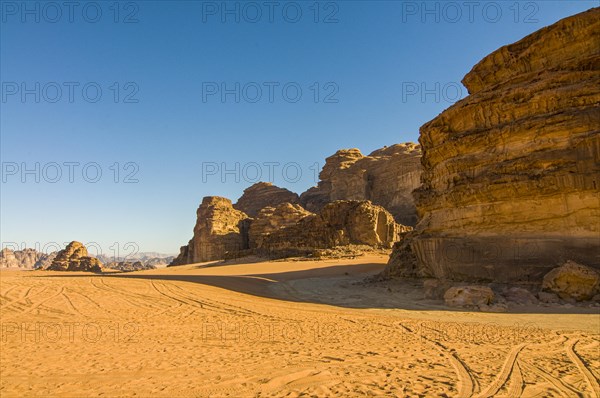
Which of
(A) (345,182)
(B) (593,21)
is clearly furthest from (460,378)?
(A) (345,182)

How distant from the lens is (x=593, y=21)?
14391mm

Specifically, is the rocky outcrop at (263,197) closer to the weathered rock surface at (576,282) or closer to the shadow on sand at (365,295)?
the shadow on sand at (365,295)

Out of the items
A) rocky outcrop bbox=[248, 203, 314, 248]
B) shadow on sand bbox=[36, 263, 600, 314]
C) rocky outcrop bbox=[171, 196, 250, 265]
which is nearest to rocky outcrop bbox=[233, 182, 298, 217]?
rocky outcrop bbox=[171, 196, 250, 265]

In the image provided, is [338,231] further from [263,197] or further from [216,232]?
[263,197]

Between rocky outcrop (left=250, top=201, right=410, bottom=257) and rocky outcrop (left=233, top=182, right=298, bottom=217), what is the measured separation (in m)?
40.7

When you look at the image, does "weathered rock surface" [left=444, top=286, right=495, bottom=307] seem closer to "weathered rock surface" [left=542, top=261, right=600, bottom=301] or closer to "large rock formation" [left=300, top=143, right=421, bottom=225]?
"weathered rock surface" [left=542, top=261, right=600, bottom=301]

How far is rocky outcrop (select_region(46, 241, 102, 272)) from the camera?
173ft

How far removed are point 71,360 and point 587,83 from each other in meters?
17.7

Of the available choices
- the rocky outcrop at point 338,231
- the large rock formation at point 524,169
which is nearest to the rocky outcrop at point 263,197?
the rocky outcrop at point 338,231

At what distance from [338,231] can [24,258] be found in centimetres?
12307

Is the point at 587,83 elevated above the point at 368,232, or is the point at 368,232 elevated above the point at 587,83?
the point at 587,83

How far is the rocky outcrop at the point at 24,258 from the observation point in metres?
115

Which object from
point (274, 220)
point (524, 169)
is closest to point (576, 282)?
point (524, 169)

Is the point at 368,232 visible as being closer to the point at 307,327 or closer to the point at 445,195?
the point at 445,195
